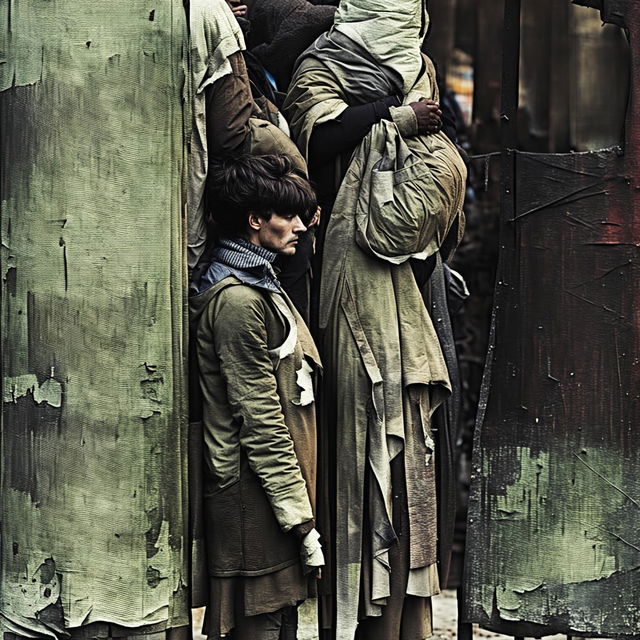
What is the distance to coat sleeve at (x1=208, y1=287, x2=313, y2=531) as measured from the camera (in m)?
4.19

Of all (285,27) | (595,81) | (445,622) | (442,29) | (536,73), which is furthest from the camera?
(536,73)

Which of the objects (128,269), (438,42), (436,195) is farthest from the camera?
(438,42)

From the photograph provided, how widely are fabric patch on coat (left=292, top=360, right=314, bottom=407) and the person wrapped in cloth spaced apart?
0.78ft

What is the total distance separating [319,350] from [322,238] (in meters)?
0.39

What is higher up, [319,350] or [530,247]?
[530,247]

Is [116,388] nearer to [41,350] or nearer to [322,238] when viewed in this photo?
[41,350]

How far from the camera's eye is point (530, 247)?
469cm

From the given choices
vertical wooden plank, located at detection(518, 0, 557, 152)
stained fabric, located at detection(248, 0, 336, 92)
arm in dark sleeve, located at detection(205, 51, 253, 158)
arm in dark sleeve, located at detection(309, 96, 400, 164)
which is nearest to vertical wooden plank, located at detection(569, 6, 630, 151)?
vertical wooden plank, located at detection(518, 0, 557, 152)

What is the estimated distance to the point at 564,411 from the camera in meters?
4.67

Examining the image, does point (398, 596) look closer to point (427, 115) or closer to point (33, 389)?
point (33, 389)

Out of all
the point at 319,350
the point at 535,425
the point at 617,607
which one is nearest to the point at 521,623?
the point at 617,607

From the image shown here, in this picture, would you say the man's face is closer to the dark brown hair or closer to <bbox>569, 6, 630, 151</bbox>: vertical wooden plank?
the dark brown hair

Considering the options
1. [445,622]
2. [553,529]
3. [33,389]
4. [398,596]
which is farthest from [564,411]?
[445,622]

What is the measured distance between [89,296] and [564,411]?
5.26 feet
